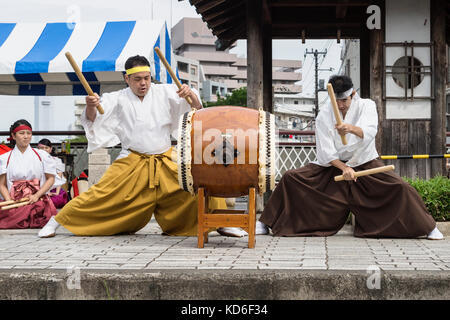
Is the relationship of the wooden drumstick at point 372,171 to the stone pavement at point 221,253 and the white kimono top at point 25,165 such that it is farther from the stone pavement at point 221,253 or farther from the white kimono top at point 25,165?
the white kimono top at point 25,165

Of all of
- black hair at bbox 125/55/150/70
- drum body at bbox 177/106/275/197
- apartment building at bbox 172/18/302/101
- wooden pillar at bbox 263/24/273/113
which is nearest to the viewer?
drum body at bbox 177/106/275/197

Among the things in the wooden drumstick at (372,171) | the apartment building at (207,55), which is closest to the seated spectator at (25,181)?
the wooden drumstick at (372,171)

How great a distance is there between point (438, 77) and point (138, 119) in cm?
477

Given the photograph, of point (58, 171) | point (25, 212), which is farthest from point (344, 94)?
point (58, 171)

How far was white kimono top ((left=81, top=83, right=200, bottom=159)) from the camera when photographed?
5430 millimetres

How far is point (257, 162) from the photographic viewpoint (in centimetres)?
468

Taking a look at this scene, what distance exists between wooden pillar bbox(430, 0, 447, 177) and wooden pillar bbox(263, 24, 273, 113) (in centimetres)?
267

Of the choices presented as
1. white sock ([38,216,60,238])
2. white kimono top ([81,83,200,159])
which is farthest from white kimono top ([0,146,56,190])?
white kimono top ([81,83,200,159])

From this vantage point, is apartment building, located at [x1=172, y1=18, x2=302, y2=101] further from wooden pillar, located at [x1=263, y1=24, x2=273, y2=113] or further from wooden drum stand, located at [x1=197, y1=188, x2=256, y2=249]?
wooden drum stand, located at [x1=197, y1=188, x2=256, y2=249]

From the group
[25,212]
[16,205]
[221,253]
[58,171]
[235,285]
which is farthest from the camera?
[58,171]

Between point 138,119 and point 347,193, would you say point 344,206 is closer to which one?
point 347,193

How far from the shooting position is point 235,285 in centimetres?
342

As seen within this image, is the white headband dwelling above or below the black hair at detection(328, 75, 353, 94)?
below
